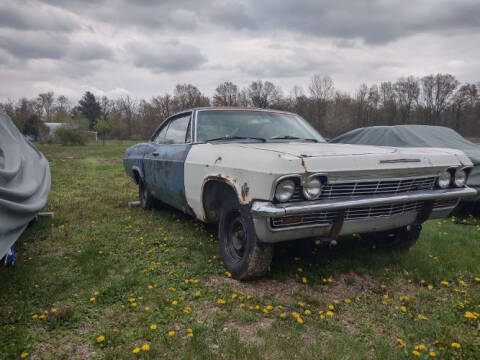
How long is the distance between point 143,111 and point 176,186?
148ft

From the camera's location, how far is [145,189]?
570 cm

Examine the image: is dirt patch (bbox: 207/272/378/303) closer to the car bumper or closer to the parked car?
the car bumper

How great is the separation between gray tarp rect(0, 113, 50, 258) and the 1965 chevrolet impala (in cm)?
153

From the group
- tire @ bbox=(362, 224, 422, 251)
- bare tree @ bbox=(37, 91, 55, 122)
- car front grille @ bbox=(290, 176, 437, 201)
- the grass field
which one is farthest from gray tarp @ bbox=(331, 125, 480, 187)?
bare tree @ bbox=(37, 91, 55, 122)

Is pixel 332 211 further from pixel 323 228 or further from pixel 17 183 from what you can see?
pixel 17 183

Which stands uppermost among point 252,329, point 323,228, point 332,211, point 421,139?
point 421,139

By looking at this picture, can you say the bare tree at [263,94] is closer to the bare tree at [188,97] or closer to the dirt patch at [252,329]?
the bare tree at [188,97]

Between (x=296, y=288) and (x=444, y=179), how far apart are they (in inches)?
70.9

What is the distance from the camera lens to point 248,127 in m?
3.95

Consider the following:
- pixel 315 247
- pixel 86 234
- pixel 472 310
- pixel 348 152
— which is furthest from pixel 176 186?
pixel 472 310

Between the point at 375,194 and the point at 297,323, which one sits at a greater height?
the point at 375,194

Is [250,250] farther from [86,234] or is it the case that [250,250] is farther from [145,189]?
[145,189]

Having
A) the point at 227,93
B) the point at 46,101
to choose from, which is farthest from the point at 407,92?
the point at 46,101

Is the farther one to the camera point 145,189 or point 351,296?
point 145,189
